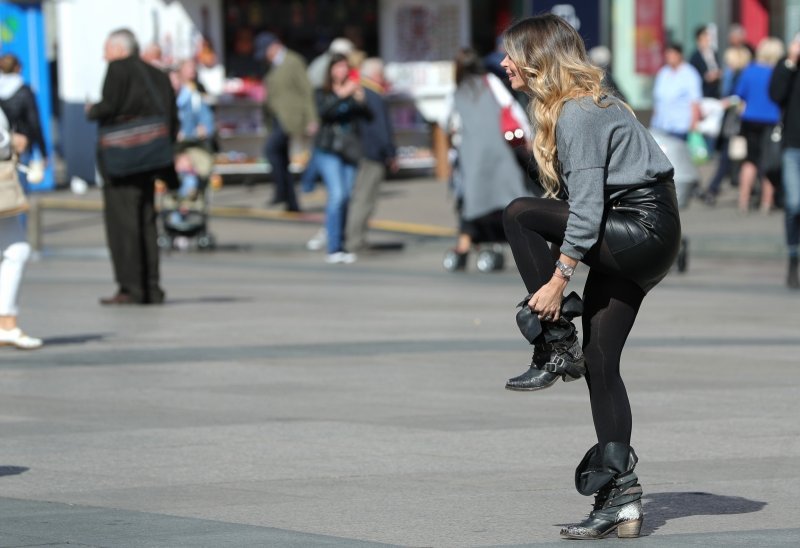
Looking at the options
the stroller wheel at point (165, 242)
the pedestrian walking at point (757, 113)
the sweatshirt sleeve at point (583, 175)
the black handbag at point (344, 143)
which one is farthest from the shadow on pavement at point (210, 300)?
the sweatshirt sleeve at point (583, 175)

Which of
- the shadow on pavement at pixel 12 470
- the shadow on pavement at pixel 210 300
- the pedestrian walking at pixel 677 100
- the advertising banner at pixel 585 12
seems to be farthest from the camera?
the advertising banner at pixel 585 12

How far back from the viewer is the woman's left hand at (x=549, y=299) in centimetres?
589

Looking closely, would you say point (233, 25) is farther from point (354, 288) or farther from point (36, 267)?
point (354, 288)

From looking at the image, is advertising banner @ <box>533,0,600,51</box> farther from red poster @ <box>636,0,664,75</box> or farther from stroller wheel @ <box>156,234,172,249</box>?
stroller wheel @ <box>156,234,172,249</box>

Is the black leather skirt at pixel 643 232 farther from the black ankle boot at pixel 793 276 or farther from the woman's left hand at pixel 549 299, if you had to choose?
the black ankle boot at pixel 793 276

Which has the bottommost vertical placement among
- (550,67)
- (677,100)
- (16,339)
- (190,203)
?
(190,203)

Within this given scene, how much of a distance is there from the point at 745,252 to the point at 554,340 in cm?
1245

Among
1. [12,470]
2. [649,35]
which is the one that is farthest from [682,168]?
[649,35]

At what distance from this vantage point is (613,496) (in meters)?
6.05

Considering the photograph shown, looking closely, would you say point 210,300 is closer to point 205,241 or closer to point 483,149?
point 483,149

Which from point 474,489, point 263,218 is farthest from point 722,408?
point 263,218

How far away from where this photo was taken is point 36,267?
1750cm

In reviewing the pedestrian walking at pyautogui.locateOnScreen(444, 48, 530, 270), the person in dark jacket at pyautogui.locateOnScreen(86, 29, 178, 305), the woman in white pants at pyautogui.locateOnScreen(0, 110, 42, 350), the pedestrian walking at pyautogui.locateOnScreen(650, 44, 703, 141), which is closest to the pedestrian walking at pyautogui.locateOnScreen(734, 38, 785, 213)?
the pedestrian walking at pyautogui.locateOnScreen(650, 44, 703, 141)

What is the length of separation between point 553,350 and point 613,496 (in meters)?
0.52
